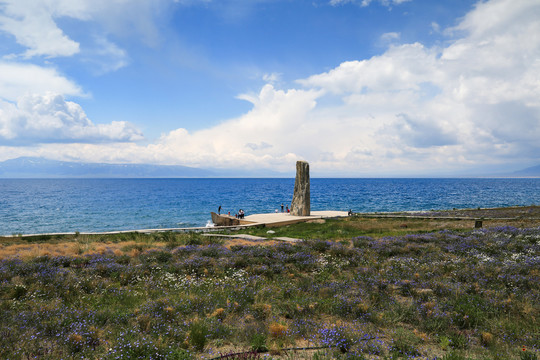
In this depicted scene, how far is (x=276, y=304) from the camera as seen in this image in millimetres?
7480

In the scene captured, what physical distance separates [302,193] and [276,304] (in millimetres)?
28274

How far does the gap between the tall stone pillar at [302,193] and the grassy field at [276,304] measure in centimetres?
2169

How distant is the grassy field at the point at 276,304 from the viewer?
17.2ft

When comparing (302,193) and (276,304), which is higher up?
(302,193)

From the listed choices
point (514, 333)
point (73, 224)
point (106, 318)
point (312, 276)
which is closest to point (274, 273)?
point (312, 276)

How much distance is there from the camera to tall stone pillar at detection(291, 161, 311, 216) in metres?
35.3

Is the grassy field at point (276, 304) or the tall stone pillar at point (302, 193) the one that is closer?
the grassy field at point (276, 304)

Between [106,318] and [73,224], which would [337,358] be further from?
[73,224]

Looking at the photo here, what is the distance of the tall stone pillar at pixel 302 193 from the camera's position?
35.3 meters

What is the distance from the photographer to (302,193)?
35.4 m

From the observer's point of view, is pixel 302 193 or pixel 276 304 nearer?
pixel 276 304

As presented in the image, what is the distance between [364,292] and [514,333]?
3276 mm

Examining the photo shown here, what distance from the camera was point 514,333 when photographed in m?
5.85

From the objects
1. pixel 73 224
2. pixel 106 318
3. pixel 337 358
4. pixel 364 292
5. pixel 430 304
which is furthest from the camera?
pixel 73 224
